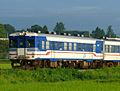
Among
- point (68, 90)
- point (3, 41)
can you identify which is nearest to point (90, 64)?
point (68, 90)

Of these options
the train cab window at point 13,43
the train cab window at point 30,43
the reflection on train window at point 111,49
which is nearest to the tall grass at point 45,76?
the train cab window at point 30,43

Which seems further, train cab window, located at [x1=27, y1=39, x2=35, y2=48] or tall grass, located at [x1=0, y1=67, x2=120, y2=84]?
train cab window, located at [x1=27, y1=39, x2=35, y2=48]

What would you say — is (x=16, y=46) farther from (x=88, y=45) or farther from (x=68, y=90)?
(x=68, y=90)

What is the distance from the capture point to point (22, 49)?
40906 millimetres

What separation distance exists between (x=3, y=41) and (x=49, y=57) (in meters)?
59.8

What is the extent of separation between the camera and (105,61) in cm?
5353

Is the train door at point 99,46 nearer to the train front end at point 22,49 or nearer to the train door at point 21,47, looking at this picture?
the train front end at point 22,49

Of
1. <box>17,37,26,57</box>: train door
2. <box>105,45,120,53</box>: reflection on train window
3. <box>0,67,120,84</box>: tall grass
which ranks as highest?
<box>17,37,26,57</box>: train door

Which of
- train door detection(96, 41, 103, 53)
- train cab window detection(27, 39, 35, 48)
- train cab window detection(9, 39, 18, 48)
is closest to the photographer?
train cab window detection(27, 39, 35, 48)

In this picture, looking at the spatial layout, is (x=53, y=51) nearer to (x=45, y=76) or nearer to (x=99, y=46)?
(x=45, y=76)

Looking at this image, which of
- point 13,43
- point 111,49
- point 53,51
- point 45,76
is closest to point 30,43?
point 13,43

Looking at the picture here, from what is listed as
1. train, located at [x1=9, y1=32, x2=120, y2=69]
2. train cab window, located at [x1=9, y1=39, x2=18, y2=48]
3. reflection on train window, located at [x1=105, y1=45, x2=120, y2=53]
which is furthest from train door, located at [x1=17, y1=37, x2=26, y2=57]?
reflection on train window, located at [x1=105, y1=45, x2=120, y2=53]

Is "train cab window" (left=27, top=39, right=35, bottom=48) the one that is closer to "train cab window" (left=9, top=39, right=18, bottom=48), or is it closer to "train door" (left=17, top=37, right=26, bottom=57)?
"train door" (left=17, top=37, right=26, bottom=57)

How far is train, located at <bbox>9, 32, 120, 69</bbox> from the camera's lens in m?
40.6
